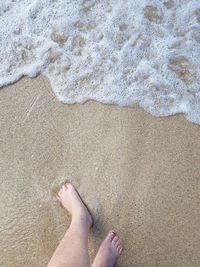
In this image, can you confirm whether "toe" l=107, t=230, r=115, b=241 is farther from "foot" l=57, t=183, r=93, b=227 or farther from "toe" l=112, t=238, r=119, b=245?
"foot" l=57, t=183, r=93, b=227

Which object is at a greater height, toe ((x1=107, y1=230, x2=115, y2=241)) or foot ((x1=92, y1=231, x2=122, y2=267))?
toe ((x1=107, y1=230, x2=115, y2=241))

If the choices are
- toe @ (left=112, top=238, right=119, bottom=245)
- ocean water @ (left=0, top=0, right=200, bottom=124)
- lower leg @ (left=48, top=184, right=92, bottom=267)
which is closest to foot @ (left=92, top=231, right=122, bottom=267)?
toe @ (left=112, top=238, right=119, bottom=245)

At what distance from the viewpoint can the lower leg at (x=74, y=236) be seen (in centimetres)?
222

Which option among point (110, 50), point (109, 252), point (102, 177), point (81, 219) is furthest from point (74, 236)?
point (110, 50)

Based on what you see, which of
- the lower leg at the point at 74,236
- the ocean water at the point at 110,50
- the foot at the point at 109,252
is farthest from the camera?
the ocean water at the point at 110,50

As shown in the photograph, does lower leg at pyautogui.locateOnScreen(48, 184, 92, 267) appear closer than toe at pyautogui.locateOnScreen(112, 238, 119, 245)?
Yes

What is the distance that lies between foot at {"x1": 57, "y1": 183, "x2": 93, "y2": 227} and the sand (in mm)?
42

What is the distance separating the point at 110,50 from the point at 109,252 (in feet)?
4.04

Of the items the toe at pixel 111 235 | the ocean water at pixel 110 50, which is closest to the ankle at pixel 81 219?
the toe at pixel 111 235

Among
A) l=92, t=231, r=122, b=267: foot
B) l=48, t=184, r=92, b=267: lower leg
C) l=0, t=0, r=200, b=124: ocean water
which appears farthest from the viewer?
l=0, t=0, r=200, b=124: ocean water

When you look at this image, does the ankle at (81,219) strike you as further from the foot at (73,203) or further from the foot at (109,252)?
the foot at (109,252)

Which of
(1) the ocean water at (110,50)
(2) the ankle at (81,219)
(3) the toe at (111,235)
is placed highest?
(1) the ocean water at (110,50)

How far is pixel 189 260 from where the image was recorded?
7.81 feet

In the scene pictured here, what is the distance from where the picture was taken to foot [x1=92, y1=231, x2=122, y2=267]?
240 cm
